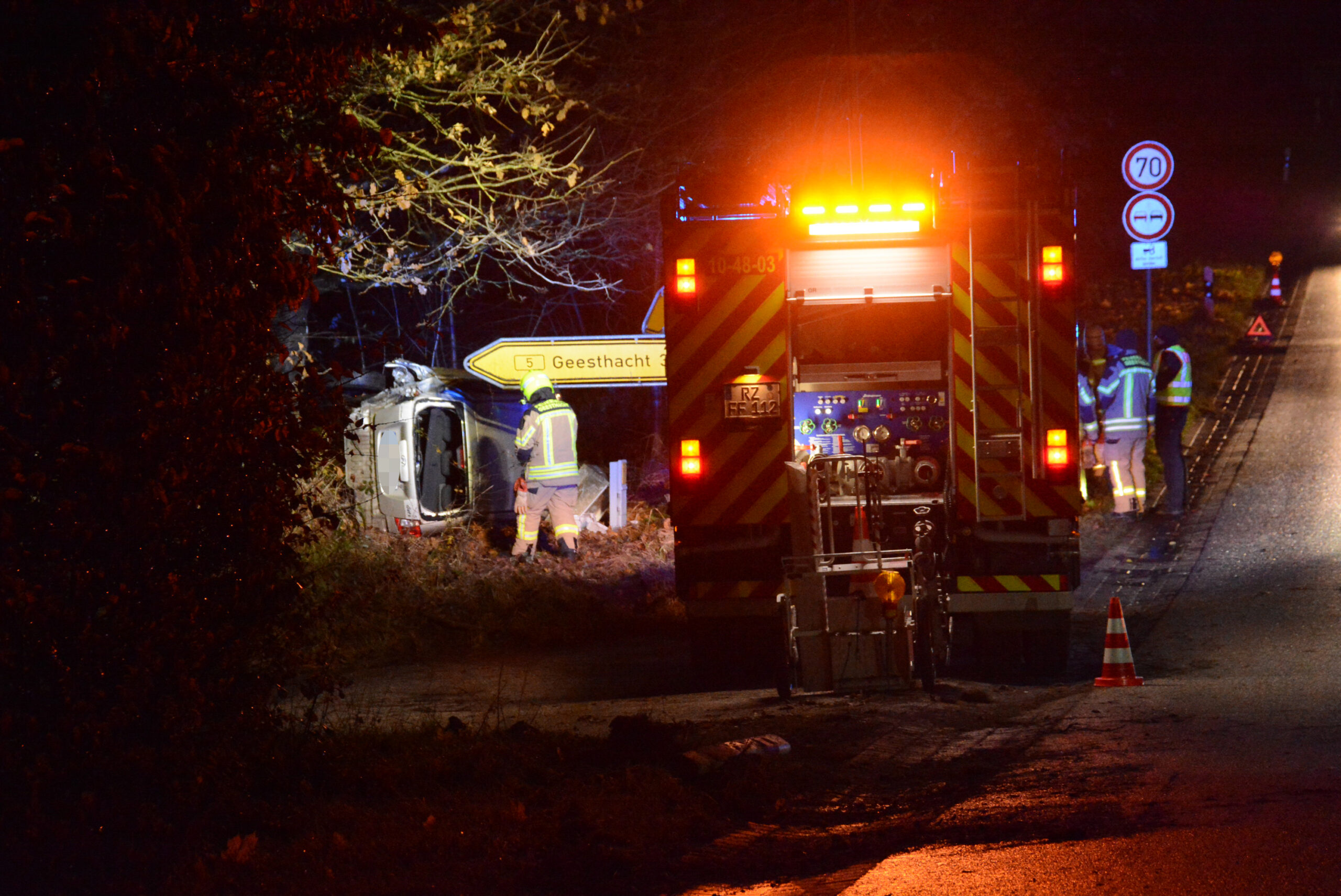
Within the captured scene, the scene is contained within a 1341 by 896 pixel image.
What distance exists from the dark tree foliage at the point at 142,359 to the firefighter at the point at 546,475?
7.40 metres

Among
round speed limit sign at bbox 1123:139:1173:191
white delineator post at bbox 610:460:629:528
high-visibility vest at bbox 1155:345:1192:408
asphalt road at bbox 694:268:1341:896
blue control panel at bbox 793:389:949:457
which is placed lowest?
asphalt road at bbox 694:268:1341:896

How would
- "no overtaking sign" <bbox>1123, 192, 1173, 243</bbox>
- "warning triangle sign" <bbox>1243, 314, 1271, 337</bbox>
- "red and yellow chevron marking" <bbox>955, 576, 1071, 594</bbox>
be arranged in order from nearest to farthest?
"red and yellow chevron marking" <bbox>955, 576, 1071, 594</bbox> < "no overtaking sign" <bbox>1123, 192, 1173, 243</bbox> < "warning triangle sign" <bbox>1243, 314, 1271, 337</bbox>

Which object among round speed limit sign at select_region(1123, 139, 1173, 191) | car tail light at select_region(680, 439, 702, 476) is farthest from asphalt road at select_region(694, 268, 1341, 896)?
round speed limit sign at select_region(1123, 139, 1173, 191)

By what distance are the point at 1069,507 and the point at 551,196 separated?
589cm

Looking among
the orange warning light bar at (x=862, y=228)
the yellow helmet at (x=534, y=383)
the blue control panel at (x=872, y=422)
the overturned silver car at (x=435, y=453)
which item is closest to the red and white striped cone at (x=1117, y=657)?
the blue control panel at (x=872, y=422)

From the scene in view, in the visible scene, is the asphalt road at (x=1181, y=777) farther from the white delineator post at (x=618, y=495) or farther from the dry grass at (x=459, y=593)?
the white delineator post at (x=618, y=495)

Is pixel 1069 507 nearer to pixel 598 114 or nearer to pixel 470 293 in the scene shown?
pixel 598 114

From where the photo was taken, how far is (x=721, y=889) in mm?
4266

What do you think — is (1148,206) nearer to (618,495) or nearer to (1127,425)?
(1127,425)

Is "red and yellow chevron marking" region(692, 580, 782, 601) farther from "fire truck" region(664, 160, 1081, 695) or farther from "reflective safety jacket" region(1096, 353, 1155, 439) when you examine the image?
"reflective safety jacket" region(1096, 353, 1155, 439)

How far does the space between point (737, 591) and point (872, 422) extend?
1.44m

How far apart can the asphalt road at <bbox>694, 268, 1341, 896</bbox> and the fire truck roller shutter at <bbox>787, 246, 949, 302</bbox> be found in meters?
2.57

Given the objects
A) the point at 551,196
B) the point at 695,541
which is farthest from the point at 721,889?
the point at 551,196

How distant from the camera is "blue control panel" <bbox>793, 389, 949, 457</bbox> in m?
8.34
